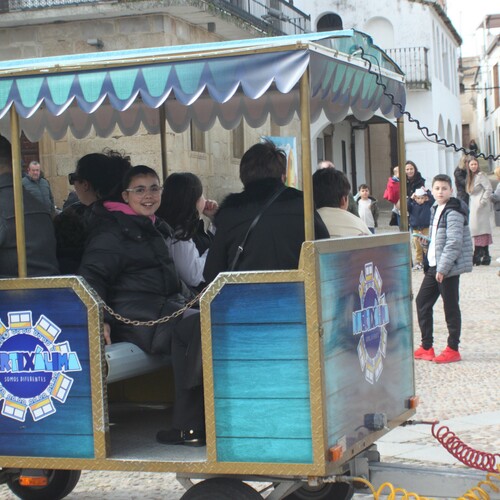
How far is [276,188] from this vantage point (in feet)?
16.3

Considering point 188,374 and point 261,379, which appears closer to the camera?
point 261,379

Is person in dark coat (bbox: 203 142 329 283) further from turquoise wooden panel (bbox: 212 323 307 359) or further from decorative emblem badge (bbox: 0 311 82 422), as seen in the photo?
decorative emblem badge (bbox: 0 311 82 422)

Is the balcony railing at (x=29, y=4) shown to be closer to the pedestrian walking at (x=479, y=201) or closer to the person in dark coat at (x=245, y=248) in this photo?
the pedestrian walking at (x=479, y=201)

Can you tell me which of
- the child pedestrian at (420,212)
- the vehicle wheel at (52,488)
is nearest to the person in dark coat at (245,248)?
the vehicle wheel at (52,488)

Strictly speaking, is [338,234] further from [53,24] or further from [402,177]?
[53,24]

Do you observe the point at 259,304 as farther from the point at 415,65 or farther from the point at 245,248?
the point at 415,65

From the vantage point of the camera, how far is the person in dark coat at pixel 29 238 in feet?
16.6

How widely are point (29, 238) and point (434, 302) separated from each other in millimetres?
5720

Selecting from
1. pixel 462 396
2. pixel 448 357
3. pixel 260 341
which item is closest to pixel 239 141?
pixel 448 357

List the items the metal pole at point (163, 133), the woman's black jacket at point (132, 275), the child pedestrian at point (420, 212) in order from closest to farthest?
the woman's black jacket at point (132, 275), the metal pole at point (163, 133), the child pedestrian at point (420, 212)

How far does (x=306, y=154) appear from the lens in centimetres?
443

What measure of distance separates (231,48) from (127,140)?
11690 millimetres

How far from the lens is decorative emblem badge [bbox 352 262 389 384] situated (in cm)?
484

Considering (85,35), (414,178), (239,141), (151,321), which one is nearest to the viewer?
(151,321)
